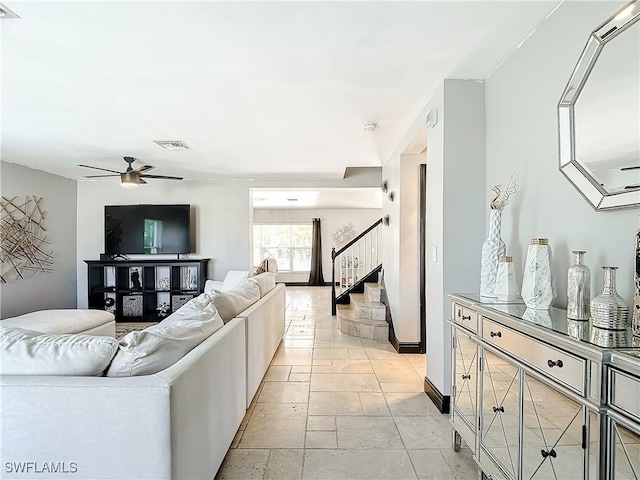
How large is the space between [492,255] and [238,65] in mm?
2004

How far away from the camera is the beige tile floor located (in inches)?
81.4

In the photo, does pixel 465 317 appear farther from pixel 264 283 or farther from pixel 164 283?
pixel 164 283

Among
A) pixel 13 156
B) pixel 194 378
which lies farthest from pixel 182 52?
pixel 13 156

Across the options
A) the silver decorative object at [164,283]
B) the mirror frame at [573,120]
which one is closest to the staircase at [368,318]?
the silver decorative object at [164,283]

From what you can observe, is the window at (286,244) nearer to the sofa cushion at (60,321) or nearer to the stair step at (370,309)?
the stair step at (370,309)

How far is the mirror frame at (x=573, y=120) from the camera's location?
1.44 m

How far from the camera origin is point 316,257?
37.4 ft

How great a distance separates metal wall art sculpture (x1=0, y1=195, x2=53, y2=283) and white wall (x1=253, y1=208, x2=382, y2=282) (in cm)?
625

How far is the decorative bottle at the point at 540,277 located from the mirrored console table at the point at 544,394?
0.08m

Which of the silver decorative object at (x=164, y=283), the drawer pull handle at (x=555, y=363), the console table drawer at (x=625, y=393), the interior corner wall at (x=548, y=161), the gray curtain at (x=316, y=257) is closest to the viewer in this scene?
the console table drawer at (x=625, y=393)

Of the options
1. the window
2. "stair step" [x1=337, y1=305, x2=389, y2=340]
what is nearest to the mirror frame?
"stair step" [x1=337, y1=305, x2=389, y2=340]

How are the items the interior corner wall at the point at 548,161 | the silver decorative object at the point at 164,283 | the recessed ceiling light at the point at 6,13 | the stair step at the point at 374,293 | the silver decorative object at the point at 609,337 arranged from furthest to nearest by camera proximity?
1. the silver decorative object at the point at 164,283
2. the stair step at the point at 374,293
3. the recessed ceiling light at the point at 6,13
4. the interior corner wall at the point at 548,161
5. the silver decorative object at the point at 609,337

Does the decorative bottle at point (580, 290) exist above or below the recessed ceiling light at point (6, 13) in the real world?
below

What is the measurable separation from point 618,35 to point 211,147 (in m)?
3.96
